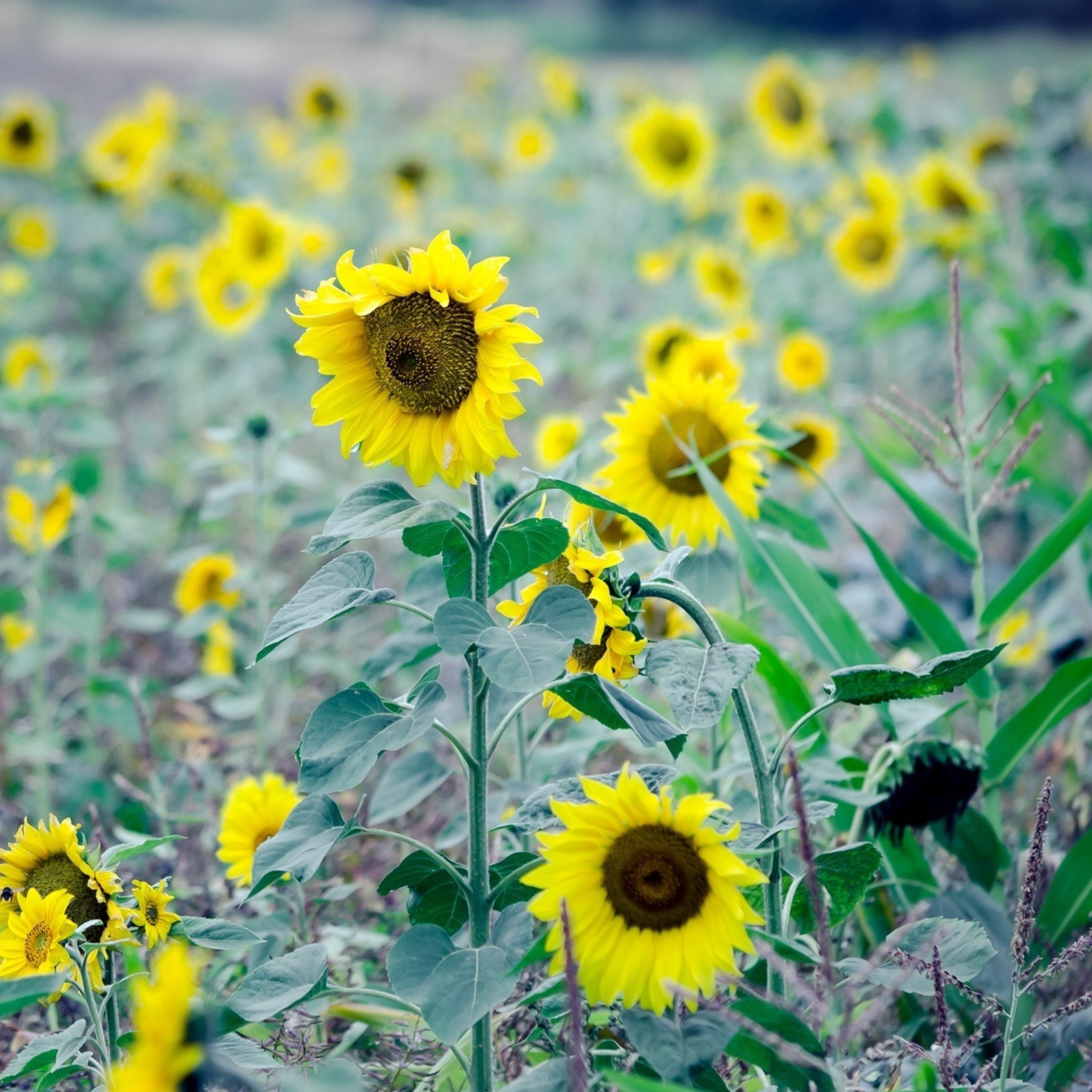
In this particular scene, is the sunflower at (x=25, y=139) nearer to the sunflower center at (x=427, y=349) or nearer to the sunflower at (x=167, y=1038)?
the sunflower center at (x=427, y=349)

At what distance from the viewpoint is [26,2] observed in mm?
11391

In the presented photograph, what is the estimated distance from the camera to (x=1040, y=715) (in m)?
1.11

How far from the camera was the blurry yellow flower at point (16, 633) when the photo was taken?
168cm

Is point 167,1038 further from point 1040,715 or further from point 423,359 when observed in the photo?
point 1040,715

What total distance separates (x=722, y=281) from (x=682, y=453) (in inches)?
57.1

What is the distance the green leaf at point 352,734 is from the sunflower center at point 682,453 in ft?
1.51

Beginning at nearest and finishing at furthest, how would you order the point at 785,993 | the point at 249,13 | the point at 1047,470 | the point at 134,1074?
the point at 134,1074
the point at 785,993
the point at 1047,470
the point at 249,13

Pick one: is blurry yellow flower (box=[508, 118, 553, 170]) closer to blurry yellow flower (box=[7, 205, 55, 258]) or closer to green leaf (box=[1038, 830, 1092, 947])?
blurry yellow flower (box=[7, 205, 55, 258])

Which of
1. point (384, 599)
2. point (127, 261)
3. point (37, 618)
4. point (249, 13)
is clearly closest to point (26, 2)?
point (249, 13)

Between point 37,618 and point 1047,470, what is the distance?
6.57 feet

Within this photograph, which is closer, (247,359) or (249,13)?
(247,359)

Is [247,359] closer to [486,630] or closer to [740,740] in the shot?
[740,740]

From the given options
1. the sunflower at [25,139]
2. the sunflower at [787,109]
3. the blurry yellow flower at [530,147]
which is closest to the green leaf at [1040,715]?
the sunflower at [787,109]

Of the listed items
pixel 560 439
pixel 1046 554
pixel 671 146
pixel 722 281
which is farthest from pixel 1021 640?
pixel 671 146
